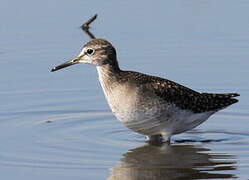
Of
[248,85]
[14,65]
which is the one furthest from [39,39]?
[248,85]

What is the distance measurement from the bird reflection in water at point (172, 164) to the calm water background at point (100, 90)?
0.6 inches

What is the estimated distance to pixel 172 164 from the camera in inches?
546

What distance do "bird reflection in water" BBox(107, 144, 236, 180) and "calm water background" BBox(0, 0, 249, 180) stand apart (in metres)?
0.01

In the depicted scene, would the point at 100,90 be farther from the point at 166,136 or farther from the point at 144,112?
the point at 144,112

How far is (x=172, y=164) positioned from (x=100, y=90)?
11.7 ft

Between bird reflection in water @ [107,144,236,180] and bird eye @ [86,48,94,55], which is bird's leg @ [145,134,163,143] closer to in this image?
bird reflection in water @ [107,144,236,180]

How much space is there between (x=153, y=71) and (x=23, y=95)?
7.79 feet

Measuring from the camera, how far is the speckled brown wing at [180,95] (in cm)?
1499

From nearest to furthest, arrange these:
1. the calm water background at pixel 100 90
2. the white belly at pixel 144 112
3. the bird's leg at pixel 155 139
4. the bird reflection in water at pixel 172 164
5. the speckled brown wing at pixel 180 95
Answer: the bird reflection in water at pixel 172 164 < the calm water background at pixel 100 90 < the white belly at pixel 144 112 < the speckled brown wing at pixel 180 95 < the bird's leg at pixel 155 139

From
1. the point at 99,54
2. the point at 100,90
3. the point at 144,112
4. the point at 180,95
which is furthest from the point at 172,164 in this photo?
the point at 100,90

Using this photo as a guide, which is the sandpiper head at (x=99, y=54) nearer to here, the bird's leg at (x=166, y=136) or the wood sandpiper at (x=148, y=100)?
the wood sandpiper at (x=148, y=100)

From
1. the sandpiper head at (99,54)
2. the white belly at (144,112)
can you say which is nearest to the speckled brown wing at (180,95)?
the white belly at (144,112)

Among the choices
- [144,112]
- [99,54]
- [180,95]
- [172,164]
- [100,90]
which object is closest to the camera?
[172,164]

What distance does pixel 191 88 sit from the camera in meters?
17.0
